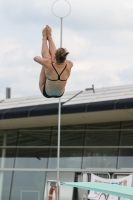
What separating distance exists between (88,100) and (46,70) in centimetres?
1109

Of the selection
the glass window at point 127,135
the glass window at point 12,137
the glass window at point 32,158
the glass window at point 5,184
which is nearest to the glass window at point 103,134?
the glass window at point 127,135

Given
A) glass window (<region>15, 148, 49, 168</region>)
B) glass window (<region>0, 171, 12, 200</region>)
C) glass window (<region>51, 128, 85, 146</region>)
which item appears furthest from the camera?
glass window (<region>15, 148, 49, 168</region>)

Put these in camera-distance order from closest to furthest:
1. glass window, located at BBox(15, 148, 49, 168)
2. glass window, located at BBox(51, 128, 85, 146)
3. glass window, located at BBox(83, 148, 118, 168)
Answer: glass window, located at BBox(83, 148, 118, 168) → glass window, located at BBox(51, 128, 85, 146) → glass window, located at BBox(15, 148, 49, 168)

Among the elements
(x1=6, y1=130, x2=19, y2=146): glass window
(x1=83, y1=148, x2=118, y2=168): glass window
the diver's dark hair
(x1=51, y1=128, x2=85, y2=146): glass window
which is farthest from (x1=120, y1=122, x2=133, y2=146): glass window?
the diver's dark hair

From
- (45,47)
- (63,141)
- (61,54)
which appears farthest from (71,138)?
(61,54)

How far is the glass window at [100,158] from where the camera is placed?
810 inches

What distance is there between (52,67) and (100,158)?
12403 millimetres

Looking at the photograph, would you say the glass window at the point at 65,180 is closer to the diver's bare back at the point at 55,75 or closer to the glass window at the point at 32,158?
the glass window at the point at 32,158

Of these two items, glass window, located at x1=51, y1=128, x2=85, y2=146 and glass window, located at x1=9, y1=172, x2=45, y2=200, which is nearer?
glass window, located at x1=9, y1=172, x2=45, y2=200

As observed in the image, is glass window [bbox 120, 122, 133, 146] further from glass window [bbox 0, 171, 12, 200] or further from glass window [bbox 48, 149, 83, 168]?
glass window [bbox 0, 171, 12, 200]

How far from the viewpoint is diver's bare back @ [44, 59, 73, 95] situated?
871 centimetres

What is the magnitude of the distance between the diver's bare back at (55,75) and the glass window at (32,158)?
42.2 ft

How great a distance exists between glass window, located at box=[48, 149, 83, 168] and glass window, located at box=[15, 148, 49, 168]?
28 cm

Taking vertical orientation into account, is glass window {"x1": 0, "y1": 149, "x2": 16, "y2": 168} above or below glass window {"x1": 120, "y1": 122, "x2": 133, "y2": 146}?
below
